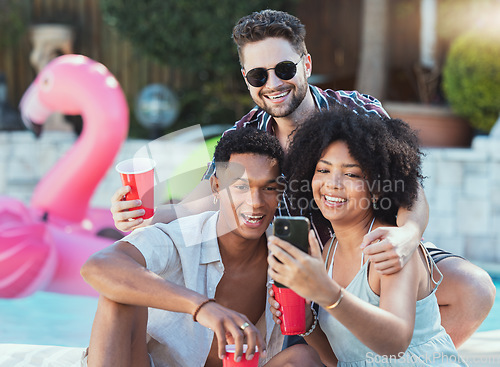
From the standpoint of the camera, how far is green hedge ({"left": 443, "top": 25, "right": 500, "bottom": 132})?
670cm

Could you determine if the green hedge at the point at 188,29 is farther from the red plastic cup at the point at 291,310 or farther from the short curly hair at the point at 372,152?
the red plastic cup at the point at 291,310

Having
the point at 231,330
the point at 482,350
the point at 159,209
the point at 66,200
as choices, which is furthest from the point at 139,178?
the point at 66,200

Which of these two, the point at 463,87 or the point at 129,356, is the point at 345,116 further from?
the point at 463,87

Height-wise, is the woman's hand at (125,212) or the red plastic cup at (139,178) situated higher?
the red plastic cup at (139,178)

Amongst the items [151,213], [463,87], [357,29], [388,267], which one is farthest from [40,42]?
[388,267]

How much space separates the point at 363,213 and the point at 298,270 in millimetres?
750

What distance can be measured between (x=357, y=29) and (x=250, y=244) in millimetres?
7278

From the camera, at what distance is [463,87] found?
6.94 metres

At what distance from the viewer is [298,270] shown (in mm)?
1965

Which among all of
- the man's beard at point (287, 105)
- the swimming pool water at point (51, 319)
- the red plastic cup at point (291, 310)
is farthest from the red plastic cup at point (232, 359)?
the swimming pool water at point (51, 319)

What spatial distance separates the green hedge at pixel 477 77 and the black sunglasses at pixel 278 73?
13.0ft

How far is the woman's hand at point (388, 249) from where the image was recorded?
7.55 feet

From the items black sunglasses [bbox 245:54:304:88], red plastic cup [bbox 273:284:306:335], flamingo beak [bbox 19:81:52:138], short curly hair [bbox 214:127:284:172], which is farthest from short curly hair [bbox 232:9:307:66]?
flamingo beak [bbox 19:81:52:138]

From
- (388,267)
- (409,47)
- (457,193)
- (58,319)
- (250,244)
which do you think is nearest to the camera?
(388,267)
